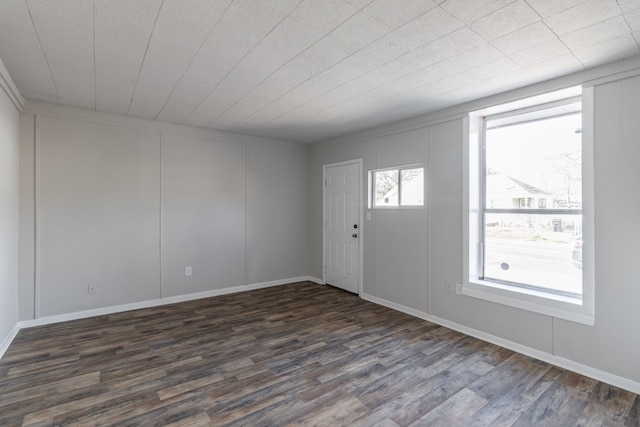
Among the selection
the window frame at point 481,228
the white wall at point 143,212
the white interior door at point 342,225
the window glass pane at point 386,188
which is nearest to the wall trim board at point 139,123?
the white wall at point 143,212

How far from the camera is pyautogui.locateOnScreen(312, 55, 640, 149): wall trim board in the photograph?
2389mm

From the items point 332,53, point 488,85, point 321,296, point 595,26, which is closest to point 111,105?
point 332,53

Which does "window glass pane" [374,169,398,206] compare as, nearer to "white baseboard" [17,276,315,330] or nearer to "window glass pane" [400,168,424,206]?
"window glass pane" [400,168,424,206]

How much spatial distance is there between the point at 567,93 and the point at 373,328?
2.94 meters

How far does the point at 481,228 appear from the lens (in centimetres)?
349

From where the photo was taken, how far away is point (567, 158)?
2.86 metres

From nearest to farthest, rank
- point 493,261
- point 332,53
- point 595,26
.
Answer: point 595,26 < point 332,53 < point 493,261

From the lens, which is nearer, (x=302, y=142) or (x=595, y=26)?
(x=595, y=26)

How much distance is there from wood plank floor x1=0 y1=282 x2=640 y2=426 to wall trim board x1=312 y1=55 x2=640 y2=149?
7.85 ft

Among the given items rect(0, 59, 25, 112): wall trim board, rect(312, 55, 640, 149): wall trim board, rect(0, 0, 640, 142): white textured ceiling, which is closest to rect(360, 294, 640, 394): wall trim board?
Result: rect(312, 55, 640, 149): wall trim board

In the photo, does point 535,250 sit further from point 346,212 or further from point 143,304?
point 143,304

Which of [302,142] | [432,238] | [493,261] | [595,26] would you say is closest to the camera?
[595,26]

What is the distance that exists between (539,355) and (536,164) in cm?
179

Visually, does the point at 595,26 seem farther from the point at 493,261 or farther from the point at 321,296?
the point at 321,296
